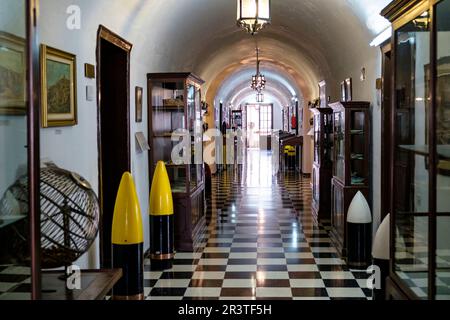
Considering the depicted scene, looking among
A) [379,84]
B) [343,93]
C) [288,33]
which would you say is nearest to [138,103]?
[379,84]

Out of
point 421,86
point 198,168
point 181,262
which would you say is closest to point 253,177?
point 198,168

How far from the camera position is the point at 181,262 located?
722 centimetres

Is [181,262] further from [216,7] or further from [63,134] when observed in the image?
[216,7]

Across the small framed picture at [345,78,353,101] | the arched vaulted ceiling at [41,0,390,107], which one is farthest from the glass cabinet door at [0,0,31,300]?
the small framed picture at [345,78,353,101]

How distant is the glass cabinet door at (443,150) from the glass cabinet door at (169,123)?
517 centimetres

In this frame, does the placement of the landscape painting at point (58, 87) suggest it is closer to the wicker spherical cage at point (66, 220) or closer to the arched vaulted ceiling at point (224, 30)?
the arched vaulted ceiling at point (224, 30)

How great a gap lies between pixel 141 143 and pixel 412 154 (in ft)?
14.4

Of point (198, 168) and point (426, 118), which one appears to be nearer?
point (426, 118)

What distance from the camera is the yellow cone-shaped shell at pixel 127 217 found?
4.56 meters

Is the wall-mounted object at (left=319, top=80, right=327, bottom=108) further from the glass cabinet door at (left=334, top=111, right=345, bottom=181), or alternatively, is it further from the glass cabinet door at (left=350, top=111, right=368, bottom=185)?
the glass cabinet door at (left=350, top=111, right=368, bottom=185)

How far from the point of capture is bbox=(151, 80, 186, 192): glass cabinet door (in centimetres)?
803

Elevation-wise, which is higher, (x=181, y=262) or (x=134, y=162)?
(x=134, y=162)
